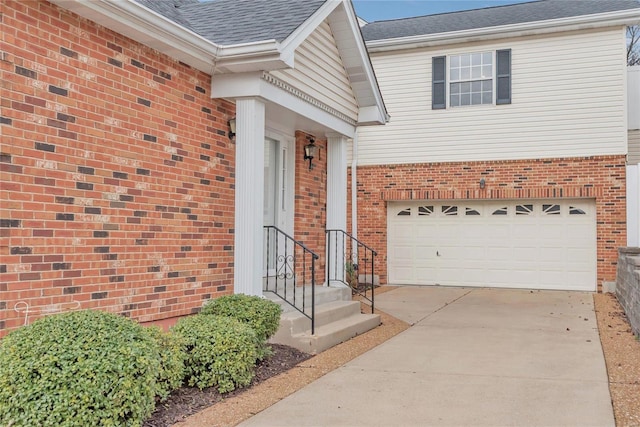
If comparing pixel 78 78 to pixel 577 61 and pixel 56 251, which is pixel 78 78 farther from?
pixel 577 61

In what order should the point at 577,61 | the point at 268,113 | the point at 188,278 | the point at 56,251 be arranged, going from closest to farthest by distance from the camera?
1. the point at 56,251
2. the point at 188,278
3. the point at 268,113
4. the point at 577,61

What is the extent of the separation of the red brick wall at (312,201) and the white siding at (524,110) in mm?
4393

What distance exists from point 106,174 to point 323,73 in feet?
13.4

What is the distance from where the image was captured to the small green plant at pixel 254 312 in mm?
5699

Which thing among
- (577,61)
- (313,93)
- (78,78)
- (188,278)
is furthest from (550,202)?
(78,78)

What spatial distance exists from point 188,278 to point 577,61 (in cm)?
1025

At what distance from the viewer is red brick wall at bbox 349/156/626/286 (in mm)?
12328

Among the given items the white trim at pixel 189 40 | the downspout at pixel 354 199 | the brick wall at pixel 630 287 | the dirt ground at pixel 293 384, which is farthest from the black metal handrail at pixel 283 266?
the downspout at pixel 354 199

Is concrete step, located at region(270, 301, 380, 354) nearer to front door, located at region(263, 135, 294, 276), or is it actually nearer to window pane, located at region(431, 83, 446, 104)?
front door, located at region(263, 135, 294, 276)

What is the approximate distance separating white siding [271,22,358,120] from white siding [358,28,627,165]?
4.64 meters

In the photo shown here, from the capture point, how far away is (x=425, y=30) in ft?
47.2

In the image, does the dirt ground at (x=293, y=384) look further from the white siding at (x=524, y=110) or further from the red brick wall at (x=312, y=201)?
the white siding at (x=524, y=110)

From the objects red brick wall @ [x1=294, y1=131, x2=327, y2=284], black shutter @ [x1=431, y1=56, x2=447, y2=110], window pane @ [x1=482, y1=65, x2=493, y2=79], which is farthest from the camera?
black shutter @ [x1=431, y1=56, x2=447, y2=110]

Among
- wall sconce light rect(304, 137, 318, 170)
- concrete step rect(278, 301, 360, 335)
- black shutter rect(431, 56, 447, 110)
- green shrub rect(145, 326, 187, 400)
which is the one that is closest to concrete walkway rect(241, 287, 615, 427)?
green shrub rect(145, 326, 187, 400)
